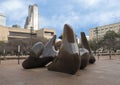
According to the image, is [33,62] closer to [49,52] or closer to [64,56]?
[49,52]

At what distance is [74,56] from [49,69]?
233 centimetres

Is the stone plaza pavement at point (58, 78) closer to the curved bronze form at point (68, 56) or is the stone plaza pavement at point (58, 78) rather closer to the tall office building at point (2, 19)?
the curved bronze form at point (68, 56)

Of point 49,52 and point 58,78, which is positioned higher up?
point 49,52

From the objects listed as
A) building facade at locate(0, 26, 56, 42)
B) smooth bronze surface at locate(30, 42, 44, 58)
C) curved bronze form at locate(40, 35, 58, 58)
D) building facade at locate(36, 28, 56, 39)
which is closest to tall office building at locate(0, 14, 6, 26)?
building facade at locate(0, 26, 56, 42)

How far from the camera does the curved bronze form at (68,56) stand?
1047 cm

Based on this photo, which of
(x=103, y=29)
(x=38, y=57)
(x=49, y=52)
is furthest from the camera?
(x=103, y=29)

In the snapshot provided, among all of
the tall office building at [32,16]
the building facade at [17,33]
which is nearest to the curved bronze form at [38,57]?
the building facade at [17,33]

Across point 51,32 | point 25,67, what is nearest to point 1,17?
point 51,32

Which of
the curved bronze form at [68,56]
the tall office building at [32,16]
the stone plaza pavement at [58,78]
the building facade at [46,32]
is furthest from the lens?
the tall office building at [32,16]

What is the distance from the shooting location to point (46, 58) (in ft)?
44.9

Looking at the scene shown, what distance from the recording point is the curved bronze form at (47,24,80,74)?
34.3 feet

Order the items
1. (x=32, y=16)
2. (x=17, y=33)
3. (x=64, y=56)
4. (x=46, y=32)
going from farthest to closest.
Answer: (x=32, y=16) → (x=46, y=32) → (x=17, y=33) → (x=64, y=56)

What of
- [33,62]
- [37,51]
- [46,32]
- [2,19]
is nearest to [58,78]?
[37,51]

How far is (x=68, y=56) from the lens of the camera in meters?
10.7
